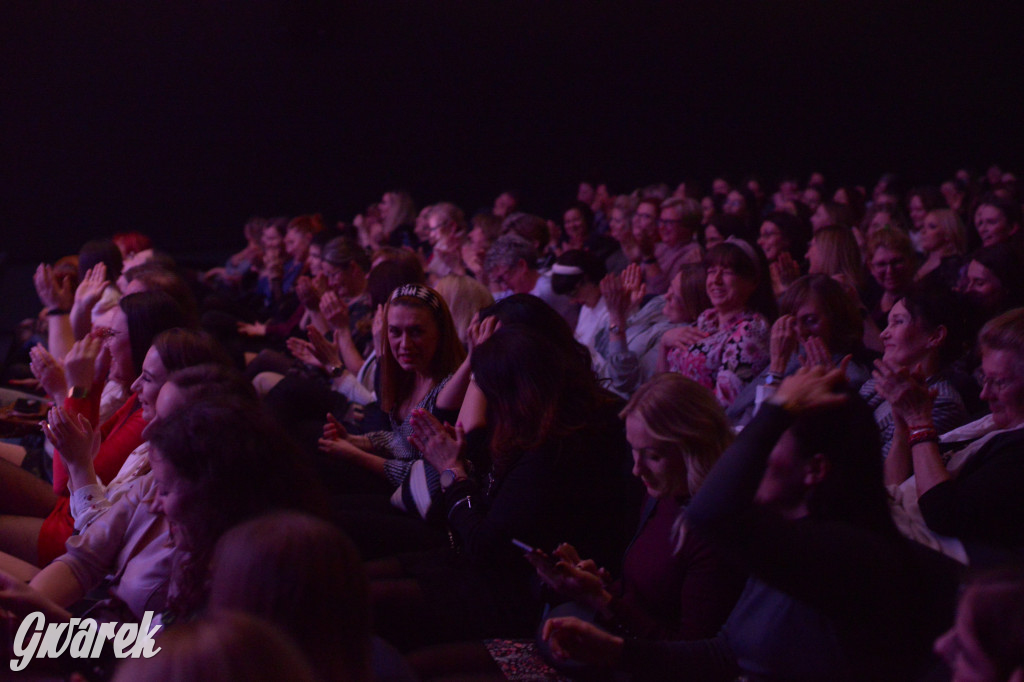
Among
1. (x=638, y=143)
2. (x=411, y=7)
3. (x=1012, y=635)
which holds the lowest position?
(x=638, y=143)

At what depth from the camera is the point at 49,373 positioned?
2.78m

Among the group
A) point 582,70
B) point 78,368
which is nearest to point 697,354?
point 78,368

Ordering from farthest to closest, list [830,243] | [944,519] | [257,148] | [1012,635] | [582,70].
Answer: [582,70]
[257,148]
[830,243]
[944,519]
[1012,635]

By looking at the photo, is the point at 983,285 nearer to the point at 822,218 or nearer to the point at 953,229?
the point at 953,229

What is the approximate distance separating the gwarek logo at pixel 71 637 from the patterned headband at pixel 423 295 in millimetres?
1386

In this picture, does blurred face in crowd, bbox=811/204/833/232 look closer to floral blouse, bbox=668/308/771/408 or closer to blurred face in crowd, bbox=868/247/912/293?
blurred face in crowd, bbox=868/247/912/293

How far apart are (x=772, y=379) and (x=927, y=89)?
36.2ft

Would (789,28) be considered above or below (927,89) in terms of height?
above

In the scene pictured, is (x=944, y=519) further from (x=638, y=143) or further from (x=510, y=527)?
(x=638, y=143)

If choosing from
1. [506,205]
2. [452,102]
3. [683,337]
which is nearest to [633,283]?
[683,337]

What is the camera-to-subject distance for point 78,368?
108 inches

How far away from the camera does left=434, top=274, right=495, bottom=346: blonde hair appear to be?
11.2 feet

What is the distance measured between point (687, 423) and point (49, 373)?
80.9 inches

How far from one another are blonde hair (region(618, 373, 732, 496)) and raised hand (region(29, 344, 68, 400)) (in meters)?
1.93
